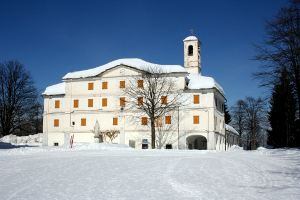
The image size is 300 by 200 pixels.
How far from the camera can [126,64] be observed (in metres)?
39.8

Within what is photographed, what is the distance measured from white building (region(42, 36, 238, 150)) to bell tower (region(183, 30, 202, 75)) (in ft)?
17.4

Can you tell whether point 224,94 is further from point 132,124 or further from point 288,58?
point 288,58

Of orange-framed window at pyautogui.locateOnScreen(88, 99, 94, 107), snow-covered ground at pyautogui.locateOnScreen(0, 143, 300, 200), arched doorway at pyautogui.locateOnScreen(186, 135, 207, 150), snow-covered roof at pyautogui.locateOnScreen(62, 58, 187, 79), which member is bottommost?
arched doorway at pyautogui.locateOnScreen(186, 135, 207, 150)

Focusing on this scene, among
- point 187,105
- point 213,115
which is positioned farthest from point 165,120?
point 213,115

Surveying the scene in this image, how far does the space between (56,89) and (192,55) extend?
19.1 m

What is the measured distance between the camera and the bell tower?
4566 cm

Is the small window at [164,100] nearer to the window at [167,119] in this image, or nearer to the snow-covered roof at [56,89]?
the window at [167,119]

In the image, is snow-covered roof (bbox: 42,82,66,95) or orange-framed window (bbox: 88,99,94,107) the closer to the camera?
orange-framed window (bbox: 88,99,94,107)

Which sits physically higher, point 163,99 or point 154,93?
point 154,93

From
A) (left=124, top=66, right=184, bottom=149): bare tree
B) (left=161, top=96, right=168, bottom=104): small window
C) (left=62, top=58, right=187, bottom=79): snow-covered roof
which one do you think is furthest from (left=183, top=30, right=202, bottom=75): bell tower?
(left=161, top=96, right=168, bottom=104): small window

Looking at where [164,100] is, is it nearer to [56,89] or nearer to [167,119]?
[167,119]

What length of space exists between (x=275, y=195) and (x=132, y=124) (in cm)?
3061

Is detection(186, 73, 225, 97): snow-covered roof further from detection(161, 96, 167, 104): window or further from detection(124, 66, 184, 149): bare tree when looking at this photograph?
detection(161, 96, 167, 104): window

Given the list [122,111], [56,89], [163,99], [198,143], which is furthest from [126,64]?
[198,143]
